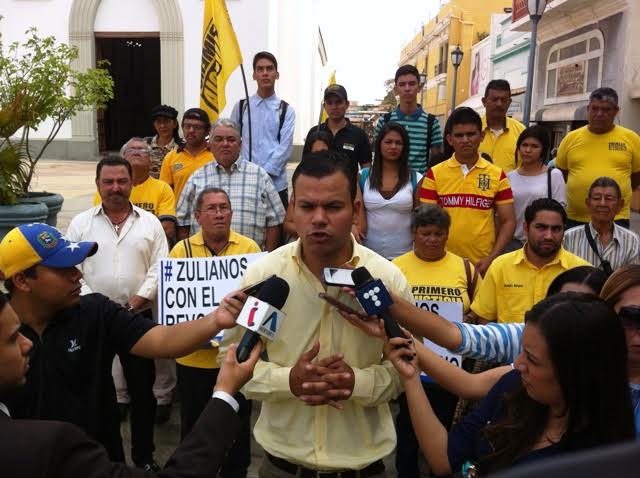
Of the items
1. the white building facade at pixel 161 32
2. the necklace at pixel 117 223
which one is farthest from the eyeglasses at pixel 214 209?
the white building facade at pixel 161 32

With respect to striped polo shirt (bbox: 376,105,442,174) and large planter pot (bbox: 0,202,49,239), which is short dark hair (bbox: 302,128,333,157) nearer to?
striped polo shirt (bbox: 376,105,442,174)

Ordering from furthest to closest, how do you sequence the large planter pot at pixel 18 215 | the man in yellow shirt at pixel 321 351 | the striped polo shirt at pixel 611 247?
the large planter pot at pixel 18 215, the striped polo shirt at pixel 611 247, the man in yellow shirt at pixel 321 351

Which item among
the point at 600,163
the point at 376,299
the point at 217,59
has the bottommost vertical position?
the point at 376,299

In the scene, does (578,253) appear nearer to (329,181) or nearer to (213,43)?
(329,181)

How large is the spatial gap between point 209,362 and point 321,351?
63.8 inches

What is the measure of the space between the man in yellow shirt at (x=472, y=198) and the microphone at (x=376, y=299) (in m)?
2.82

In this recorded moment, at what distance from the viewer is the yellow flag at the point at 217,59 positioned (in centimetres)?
684

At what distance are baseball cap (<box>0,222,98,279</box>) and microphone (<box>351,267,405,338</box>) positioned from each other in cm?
123

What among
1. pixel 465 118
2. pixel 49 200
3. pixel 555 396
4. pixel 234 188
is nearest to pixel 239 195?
pixel 234 188

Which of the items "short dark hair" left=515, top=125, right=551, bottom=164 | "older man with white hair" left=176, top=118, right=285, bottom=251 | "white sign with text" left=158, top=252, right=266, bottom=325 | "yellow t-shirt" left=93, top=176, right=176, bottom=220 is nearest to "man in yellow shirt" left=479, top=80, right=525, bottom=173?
"short dark hair" left=515, top=125, right=551, bottom=164

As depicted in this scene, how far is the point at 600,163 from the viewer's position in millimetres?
5559

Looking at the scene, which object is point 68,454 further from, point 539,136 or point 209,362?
point 539,136

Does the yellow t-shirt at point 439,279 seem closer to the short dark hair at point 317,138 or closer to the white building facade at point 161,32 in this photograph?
the short dark hair at point 317,138

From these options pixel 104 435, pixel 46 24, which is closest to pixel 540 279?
pixel 104 435
